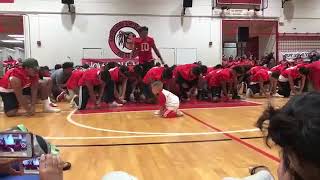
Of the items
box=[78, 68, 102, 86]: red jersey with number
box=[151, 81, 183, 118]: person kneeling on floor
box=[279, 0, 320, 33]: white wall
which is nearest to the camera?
box=[151, 81, 183, 118]: person kneeling on floor

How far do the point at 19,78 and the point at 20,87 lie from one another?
14 centimetres

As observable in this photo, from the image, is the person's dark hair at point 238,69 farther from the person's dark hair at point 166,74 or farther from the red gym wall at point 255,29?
the red gym wall at point 255,29

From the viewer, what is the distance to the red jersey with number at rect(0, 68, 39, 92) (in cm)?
619

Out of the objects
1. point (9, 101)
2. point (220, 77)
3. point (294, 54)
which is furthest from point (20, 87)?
point (294, 54)

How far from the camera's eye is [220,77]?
809 centimetres

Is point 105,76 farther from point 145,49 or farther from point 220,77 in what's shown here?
point 220,77

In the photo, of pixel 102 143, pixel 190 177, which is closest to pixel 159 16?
pixel 102 143

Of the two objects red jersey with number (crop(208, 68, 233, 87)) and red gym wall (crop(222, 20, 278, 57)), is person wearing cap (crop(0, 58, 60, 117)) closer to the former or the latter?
red jersey with number (crop(208, 68, 233, 87))

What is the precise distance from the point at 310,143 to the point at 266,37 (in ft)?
48.7

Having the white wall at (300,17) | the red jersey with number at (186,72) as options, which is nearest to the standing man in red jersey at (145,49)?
the red jersey with number at (186,72)

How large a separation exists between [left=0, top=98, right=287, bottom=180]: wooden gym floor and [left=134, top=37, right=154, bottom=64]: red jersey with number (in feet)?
7.92

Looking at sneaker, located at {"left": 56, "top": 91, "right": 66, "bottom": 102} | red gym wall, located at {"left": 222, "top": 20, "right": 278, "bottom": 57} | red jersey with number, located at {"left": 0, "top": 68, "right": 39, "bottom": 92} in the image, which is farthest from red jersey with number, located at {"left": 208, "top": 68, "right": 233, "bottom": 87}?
red gym wall, located at {"left": 222, "top": 20, "right": 278, "bottom": 57}

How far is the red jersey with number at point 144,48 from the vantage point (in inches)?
325

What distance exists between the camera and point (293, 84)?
8.82 metres
